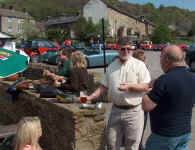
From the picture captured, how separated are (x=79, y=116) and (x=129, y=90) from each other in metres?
0.74

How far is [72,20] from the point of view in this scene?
6353cm

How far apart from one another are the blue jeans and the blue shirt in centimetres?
4

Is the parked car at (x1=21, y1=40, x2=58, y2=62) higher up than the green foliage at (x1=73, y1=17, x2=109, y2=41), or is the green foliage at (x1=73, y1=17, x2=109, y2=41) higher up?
the green foliage at (x1=73, y1=17, x2=109, y2=41)

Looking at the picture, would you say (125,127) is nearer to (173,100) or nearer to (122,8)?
(173,100)

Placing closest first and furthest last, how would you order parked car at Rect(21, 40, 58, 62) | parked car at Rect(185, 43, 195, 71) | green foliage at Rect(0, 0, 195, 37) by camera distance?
parked car at Rect(185, 43, 195, 71) < parked car at Rect(21, 40, 58, 62) < green foliage at Rect(0, 0, 195, 37)

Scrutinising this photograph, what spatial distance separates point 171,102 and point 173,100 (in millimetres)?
26

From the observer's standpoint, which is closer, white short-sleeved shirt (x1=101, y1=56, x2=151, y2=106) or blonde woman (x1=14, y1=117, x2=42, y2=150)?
blonde woman (x1=14, y1=117, x2=42, y2=150)

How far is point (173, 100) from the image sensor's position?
2.33 meters

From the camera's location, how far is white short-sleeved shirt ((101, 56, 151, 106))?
3.18 metres

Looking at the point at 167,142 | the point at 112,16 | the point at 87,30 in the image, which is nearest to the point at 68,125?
the point at 167,142

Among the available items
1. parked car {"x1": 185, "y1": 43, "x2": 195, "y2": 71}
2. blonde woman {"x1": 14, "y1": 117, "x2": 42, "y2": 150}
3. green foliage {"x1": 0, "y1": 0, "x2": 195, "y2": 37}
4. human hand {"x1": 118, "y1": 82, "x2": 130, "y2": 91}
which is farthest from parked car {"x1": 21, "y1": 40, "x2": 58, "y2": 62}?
green foliage {"x1": 0, "y1": 0, "x2": 195, "y2": 37}

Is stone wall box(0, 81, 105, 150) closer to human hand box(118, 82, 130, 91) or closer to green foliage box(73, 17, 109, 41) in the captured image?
human hand box(118, 82, 130, 91)

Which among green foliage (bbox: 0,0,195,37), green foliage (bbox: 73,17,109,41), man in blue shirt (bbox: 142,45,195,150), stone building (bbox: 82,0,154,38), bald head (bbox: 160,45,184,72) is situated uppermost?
green foliage (bbox: 0,0,195,37)

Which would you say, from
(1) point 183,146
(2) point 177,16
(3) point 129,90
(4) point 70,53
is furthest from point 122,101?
(2) point 177,16
